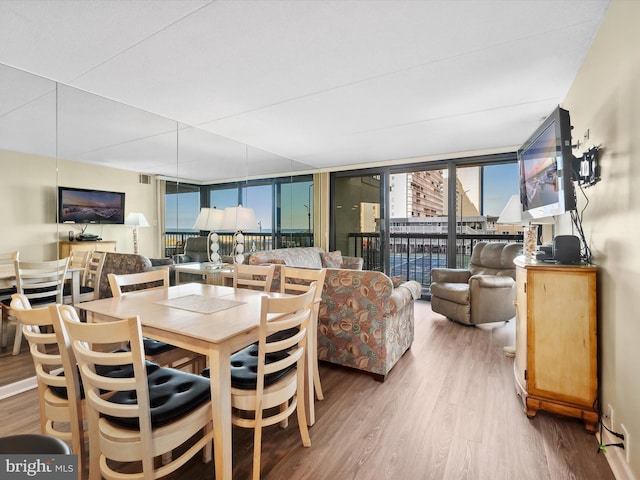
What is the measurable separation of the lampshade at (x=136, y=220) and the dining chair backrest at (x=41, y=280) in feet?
2.29

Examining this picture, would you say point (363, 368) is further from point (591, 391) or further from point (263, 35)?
point (263, 35)

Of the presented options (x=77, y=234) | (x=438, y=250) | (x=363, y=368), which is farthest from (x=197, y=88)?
(x=438, y=250)

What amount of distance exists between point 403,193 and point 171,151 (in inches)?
158

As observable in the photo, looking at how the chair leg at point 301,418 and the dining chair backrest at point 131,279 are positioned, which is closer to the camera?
the chair leg at point 301,418

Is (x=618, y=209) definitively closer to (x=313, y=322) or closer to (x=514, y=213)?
(x=313, y=322)

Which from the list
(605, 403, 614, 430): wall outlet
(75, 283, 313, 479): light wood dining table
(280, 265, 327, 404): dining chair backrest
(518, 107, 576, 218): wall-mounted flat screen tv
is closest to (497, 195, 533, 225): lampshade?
(518, 107, 576, 218): wall-mounted flat screen tv

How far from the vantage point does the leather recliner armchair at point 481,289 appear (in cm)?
374

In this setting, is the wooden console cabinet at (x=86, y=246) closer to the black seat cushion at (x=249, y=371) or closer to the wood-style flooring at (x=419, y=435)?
the wood-style flooring at (x=419, y=435)

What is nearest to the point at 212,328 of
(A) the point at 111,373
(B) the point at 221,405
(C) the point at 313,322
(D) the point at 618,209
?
(B) the point at 221,405

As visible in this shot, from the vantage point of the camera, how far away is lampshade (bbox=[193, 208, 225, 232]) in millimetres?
3844

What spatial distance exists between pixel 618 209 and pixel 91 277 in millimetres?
4086

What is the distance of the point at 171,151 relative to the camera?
383 cm

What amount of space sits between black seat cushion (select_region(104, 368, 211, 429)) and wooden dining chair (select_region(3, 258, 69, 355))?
73.5 inches

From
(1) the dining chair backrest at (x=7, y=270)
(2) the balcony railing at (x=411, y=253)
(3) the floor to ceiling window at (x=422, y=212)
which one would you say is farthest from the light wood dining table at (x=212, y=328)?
(2) the balcony railing at (x=411, y=253)
